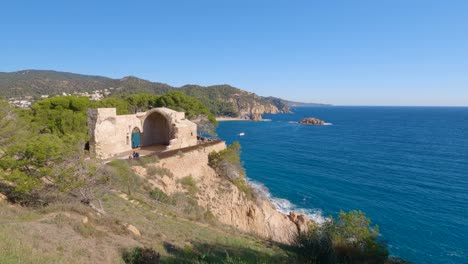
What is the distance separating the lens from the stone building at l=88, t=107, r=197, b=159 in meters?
20.0

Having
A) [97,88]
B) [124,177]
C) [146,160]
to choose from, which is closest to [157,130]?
[146,160]

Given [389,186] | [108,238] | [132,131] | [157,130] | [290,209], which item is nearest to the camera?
[108,238]

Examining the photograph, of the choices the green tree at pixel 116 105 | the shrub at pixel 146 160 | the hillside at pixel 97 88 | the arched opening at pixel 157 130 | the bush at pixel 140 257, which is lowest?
the bush at pixel 140 257

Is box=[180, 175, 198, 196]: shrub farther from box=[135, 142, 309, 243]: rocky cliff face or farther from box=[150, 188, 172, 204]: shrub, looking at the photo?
box=[150, 188, 172, 204]: shrub

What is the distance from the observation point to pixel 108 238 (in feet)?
26.3

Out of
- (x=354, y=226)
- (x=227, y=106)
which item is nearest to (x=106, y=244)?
(x=354, y=226)

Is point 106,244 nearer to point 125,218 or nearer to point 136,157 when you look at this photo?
point 125,218

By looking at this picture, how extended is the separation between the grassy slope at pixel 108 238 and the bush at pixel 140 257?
→ 0.21 meters

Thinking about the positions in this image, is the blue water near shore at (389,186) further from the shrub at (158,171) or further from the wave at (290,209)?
the shrub at (158,171)

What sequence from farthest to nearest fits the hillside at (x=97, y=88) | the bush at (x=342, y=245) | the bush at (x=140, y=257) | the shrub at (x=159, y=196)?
the hillside at (x=97, y=88) < the shrub at (x=159, y=196) < the bush at (x=342, y=245) < the bush at (x=140, y=257)

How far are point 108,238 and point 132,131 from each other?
58.4ft

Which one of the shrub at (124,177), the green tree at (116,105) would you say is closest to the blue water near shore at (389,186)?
the shrub at (124,177)

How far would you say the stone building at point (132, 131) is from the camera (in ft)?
65.8

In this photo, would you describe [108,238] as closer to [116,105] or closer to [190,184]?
[190,184]
